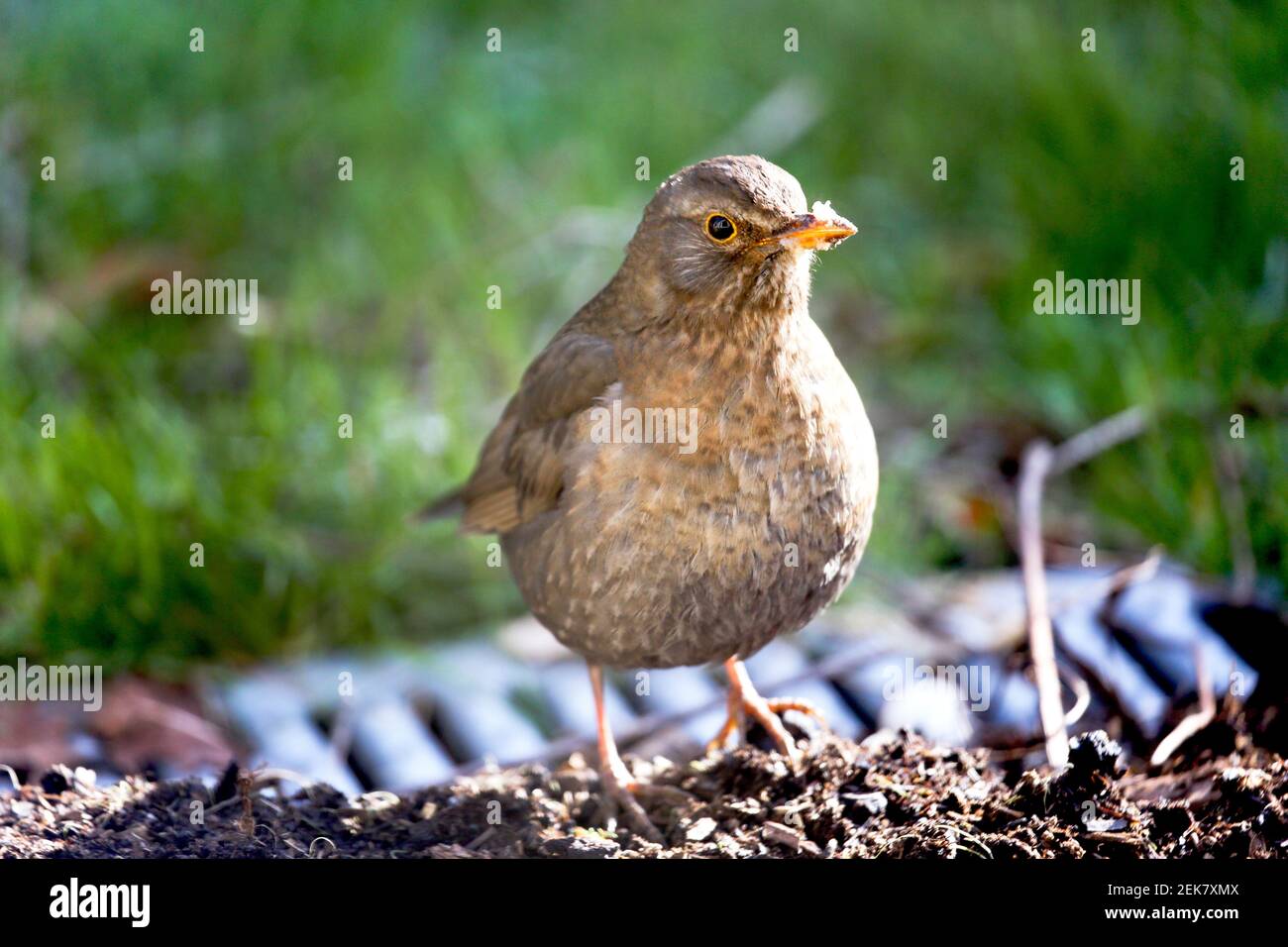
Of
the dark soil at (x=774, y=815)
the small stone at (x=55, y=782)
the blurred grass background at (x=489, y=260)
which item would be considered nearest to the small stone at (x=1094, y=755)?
the dark soil at (x=774, y=815)

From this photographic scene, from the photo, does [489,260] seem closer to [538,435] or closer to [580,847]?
[538,435]

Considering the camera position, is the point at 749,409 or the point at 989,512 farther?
the point at 989,512

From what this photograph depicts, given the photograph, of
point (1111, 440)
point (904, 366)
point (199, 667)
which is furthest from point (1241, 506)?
point (199, 667)

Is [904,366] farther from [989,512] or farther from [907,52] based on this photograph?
[907,52]

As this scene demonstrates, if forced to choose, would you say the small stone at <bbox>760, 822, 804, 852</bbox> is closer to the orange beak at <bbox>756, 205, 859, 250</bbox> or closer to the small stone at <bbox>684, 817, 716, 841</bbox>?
the small stone at <bbox>684, 817, 716, 841</bbox>

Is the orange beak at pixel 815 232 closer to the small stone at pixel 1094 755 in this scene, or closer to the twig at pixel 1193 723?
the small stone at pixel 1094 755

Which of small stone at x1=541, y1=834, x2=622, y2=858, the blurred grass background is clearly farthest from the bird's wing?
the blurred grass background
